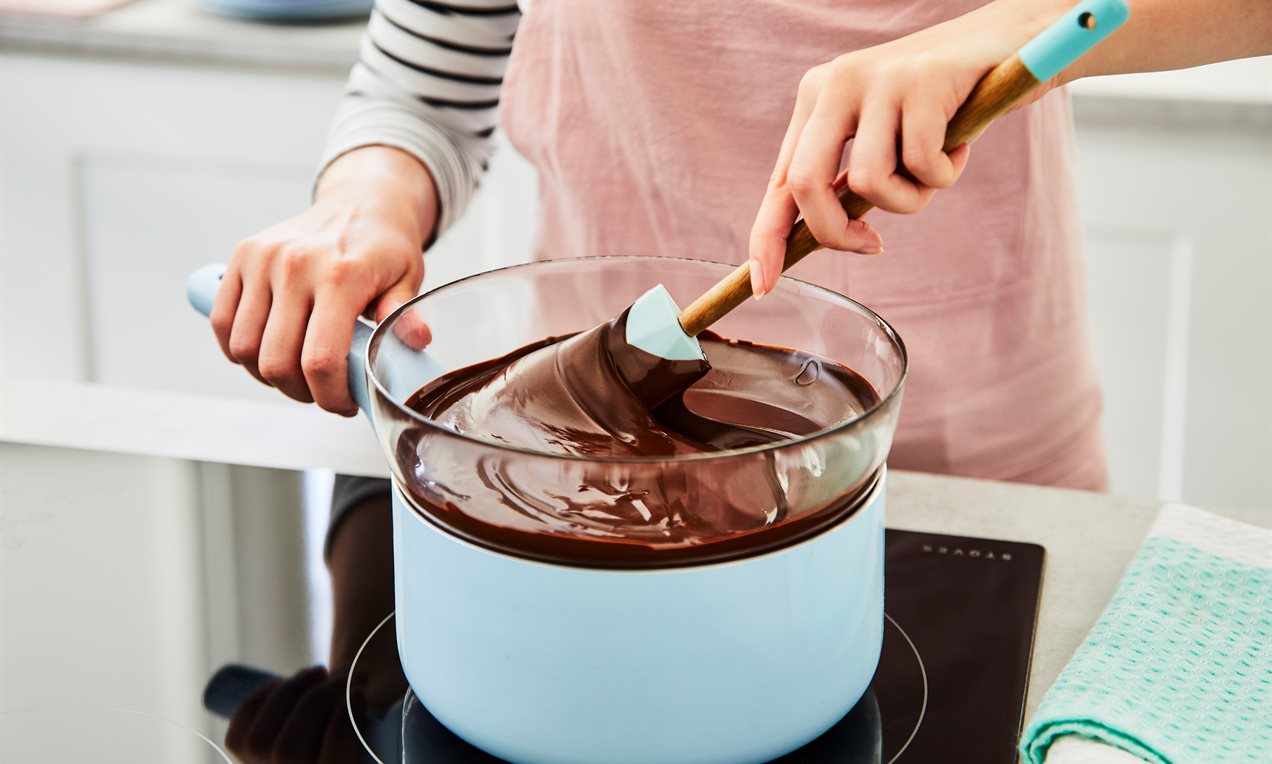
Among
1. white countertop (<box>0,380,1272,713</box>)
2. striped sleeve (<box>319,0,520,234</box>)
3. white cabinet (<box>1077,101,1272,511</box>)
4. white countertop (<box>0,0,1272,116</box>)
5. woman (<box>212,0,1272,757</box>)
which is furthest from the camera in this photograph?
white countertop (<box>0,0,1272,116</box>)

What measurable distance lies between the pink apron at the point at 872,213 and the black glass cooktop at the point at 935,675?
0.22 meters

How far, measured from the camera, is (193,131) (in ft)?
6.03

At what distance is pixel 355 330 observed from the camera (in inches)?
29.2

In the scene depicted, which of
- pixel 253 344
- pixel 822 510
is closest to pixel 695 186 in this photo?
pixel 253 344

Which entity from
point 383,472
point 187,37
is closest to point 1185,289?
point 383,472

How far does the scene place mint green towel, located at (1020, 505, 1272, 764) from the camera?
519mm

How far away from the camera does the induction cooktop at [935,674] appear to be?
561 mm

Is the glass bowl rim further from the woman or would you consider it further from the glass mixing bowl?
the woman

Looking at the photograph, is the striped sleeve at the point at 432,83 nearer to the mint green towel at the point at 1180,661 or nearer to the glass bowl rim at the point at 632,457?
the glass bowl rim at the point at 632,457

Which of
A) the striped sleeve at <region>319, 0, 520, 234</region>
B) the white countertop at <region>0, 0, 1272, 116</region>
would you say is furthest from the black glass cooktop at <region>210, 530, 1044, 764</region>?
the white countertop at <region>0, 0, 1272, 116</region>

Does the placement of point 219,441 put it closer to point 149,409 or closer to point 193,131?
point 149,409

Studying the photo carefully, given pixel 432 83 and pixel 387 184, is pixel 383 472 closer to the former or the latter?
pixel 387 184

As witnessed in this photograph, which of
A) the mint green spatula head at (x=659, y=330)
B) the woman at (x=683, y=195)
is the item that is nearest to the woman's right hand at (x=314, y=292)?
the woman at (x=683, y=195)

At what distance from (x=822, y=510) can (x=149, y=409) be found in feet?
1.92
